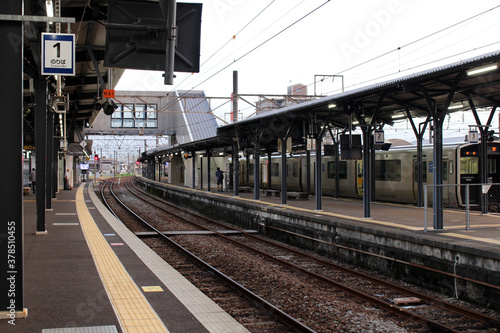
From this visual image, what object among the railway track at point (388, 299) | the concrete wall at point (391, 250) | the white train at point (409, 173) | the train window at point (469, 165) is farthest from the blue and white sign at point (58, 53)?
the train window at point (469, 165)

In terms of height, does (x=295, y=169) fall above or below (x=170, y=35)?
below

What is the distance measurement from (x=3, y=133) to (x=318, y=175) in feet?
34.1

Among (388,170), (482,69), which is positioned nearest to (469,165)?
(388,170)

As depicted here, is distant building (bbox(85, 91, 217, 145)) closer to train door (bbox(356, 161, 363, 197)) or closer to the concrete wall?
Result: train door (bbox(356, 161, 363, 197))

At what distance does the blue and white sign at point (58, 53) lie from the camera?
592 cm

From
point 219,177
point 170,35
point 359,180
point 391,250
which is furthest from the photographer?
point 219,177

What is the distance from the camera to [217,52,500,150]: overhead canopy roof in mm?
8673

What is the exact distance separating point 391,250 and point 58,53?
23.0ft

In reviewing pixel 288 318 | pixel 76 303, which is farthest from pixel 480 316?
pixel 76 303

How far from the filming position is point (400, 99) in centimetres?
1252

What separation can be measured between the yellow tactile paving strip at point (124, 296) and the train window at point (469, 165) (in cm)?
1114

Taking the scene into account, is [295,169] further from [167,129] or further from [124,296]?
[167,129]

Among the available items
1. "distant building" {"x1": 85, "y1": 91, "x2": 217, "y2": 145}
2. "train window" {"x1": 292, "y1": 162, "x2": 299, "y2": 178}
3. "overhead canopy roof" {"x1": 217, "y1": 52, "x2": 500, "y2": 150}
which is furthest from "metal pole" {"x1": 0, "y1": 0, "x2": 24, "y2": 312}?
"distant building" {"x1": 85, "y1": 91, "x2": 217, "y2": 145}

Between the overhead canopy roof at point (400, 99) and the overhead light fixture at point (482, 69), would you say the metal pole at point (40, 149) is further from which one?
the overhead light fixture at point (482, 69)
